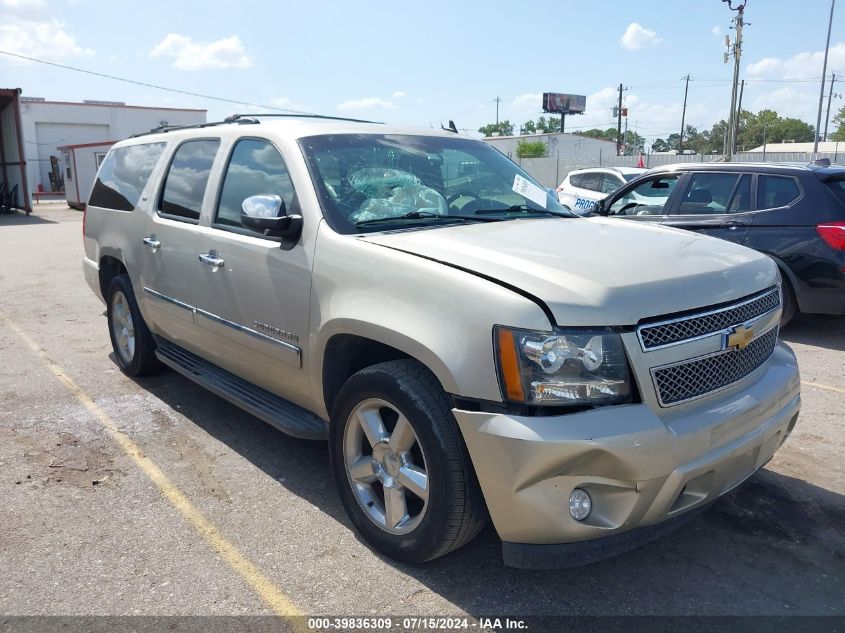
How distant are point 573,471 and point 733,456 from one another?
721 mm

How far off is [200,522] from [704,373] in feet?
7.91

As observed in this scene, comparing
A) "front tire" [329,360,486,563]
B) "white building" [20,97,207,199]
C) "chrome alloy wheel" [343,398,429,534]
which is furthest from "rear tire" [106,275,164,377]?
"white building" [20,97,207,199]

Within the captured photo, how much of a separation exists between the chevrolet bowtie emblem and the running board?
6.20 ft

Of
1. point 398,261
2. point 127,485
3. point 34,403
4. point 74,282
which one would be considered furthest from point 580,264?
point 74,282

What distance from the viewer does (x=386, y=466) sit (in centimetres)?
308

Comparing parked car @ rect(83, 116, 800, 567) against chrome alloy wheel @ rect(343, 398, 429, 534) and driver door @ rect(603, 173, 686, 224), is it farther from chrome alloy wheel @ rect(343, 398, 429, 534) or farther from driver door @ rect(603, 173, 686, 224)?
driver door @ rect(603, 173, 686, 224)

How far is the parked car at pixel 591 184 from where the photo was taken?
1369cm

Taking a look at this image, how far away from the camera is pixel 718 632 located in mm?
2666

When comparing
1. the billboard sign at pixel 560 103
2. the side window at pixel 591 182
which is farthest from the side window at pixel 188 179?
the billboard sign at pixel 560 103

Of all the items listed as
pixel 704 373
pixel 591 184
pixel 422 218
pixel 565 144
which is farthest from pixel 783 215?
pixel 565 144

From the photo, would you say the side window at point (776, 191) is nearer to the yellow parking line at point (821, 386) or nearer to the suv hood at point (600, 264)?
the yellow parking line at point (821, 386)

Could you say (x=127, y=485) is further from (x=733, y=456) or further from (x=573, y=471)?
(x=733, y=456)

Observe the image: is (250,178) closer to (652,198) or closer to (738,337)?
(738,337)

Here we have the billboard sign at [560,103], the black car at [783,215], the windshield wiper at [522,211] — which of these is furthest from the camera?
the billboard sign at [560,103]
